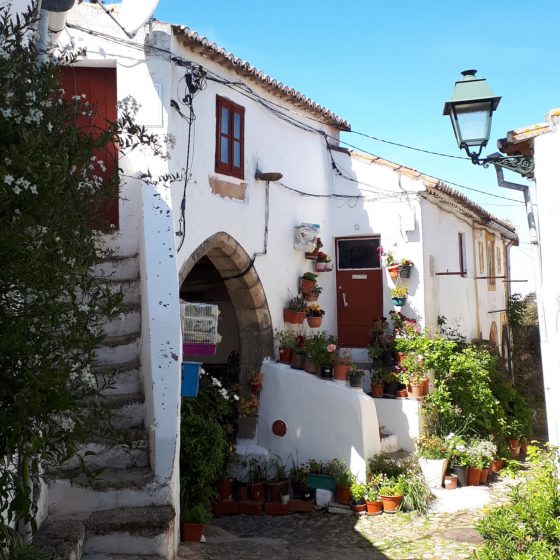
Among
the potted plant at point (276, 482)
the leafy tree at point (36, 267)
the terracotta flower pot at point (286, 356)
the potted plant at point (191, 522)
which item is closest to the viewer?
the leafy tree at point (36, 267)

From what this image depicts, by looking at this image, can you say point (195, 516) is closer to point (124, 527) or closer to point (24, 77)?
point (124, 527)

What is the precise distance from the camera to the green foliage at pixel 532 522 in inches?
185

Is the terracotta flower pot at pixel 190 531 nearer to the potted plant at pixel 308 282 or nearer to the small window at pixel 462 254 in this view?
the potted plant at pixel 308 282

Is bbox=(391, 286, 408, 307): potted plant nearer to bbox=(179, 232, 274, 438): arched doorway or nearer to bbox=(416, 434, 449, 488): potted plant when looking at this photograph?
bbox=(416, 434, 449, 488): potted plant

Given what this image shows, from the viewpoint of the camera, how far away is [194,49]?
8.14 meters

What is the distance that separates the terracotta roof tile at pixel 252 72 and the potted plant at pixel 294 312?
3335 mm

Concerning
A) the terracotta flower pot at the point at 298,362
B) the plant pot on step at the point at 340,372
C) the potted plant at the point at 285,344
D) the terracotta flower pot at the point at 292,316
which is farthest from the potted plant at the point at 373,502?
the terracotta flower pot at the point at 292,316

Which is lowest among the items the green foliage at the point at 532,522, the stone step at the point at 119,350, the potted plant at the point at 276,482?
the potted plant at the point at 276,482

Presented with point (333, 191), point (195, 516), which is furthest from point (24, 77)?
point (333, 191)

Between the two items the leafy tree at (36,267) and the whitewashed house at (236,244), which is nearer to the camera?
the leafy tree at (36,267)

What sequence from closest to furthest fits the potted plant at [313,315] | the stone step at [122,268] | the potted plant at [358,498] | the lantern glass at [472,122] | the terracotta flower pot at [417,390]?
the lantern glass at [472,122] → the stone step at [122,268] → the potted plant at [358,498] → the terracotta flower pot at [417,390] → the potted plant at [313,315]

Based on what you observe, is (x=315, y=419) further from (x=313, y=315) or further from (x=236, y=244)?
(x=236, y=244)

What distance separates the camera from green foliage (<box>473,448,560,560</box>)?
470 cm

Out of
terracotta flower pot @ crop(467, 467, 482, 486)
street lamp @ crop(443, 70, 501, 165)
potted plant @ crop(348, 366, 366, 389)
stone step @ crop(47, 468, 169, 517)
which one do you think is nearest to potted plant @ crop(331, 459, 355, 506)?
potted plant @ crop(348, 366, 366, 389)
